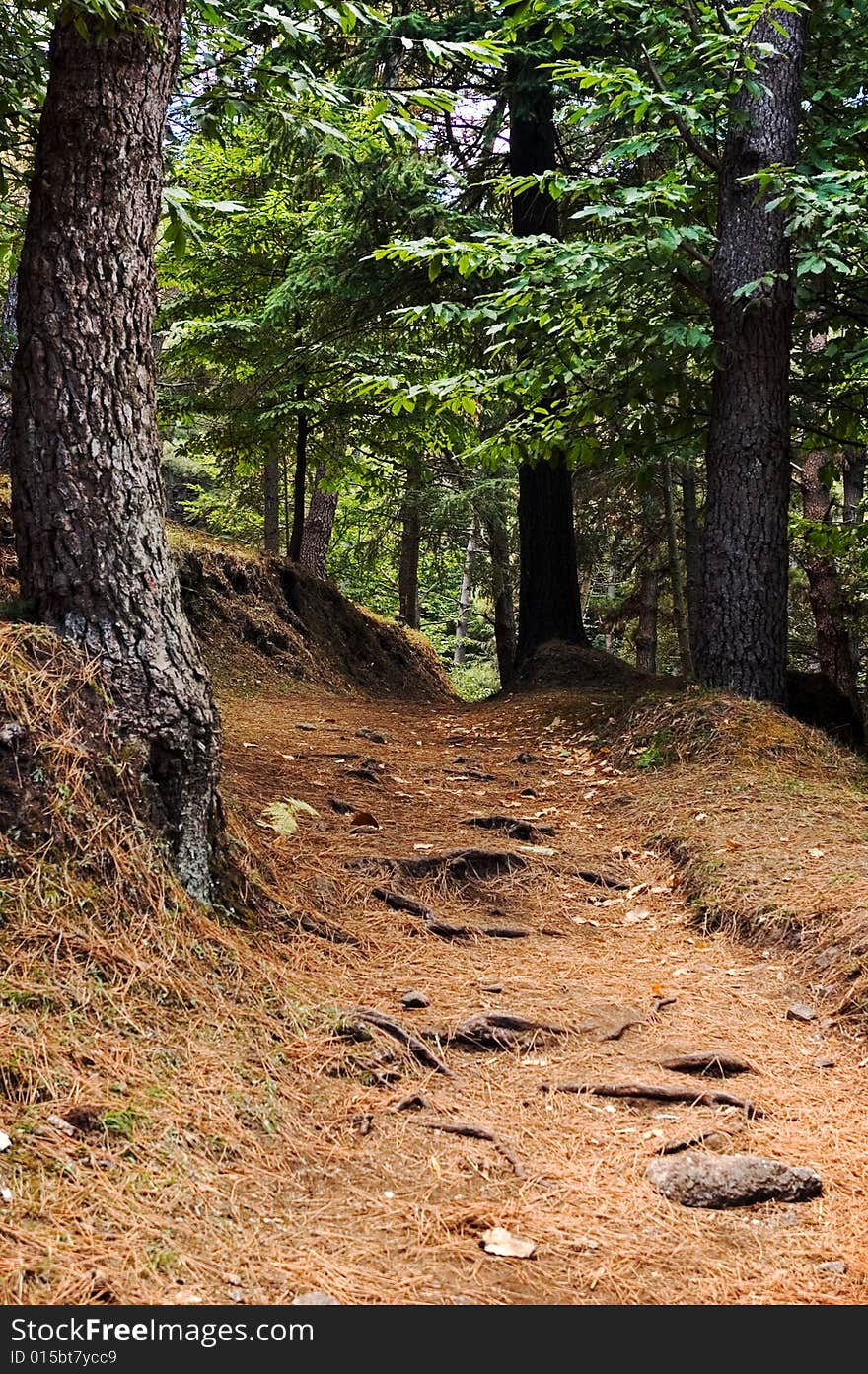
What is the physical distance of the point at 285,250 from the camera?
11.8m

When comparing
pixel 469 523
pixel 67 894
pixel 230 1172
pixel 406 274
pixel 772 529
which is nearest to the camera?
pixel 230 1172

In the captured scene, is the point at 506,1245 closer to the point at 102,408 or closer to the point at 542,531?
the point at 102,408

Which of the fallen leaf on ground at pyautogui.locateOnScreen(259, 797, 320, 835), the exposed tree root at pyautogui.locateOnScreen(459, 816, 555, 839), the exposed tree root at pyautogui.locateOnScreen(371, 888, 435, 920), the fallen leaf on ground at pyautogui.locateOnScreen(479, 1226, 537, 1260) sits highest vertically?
the fallen leaf on ground at pyautogui.locateOnScreen(259, 797, 320, 835)

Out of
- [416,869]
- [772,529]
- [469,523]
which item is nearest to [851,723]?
[772,529]

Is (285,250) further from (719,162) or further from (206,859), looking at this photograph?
(206,859)

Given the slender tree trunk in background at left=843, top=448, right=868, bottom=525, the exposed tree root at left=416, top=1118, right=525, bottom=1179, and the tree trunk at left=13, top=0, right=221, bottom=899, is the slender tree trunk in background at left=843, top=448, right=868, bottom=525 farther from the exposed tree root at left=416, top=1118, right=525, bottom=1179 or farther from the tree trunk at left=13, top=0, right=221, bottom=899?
the exposed tree root at left=416, top=1118, right=525, bottom=1179

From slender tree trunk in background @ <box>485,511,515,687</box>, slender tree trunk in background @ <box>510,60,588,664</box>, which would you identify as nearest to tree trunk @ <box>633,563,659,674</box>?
slender tree trunk in background @ <box>485,511,515,687</box>

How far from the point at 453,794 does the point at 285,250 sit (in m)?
8.12

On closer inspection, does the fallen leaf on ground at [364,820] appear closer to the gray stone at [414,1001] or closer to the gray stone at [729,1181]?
the gray stone at [414,1001]

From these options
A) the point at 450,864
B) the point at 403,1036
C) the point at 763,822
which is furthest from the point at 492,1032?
the point at 763,822

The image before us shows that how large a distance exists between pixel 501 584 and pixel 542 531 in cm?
413

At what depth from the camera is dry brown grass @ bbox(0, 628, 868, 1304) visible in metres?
2.17

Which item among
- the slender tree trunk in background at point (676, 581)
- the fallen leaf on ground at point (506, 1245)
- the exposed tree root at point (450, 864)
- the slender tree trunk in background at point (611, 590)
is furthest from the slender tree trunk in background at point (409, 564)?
the fallen leaf on ground at point (506, 1245)

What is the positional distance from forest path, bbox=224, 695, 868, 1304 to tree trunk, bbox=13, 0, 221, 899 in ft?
3.35
